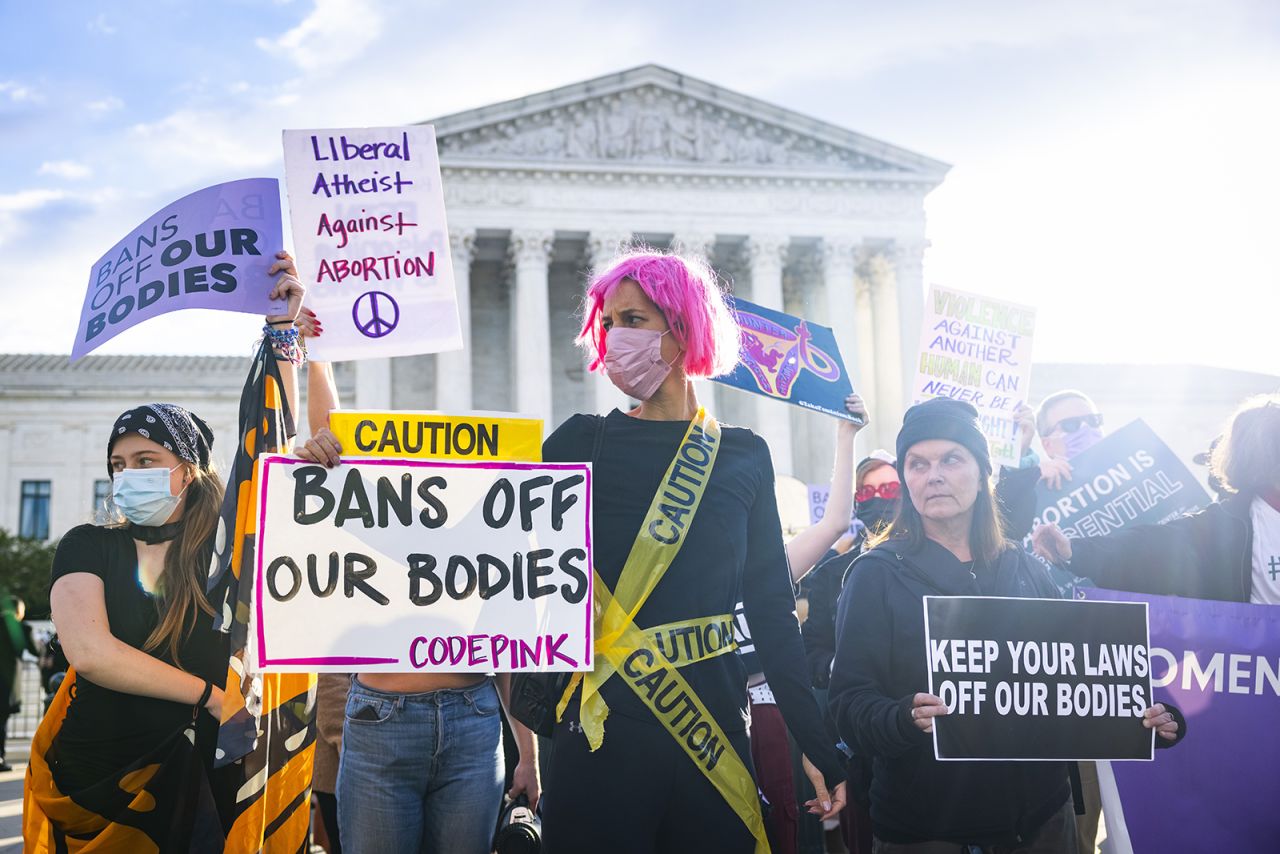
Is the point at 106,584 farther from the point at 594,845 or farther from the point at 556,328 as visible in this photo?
the point at 556,328

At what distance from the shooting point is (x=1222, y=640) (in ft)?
12.7

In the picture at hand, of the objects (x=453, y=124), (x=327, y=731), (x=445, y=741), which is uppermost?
(x=453, y=124)

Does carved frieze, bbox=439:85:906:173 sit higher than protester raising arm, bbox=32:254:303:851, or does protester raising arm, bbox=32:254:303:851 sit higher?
carved frieze, bbox=439:85:906:173

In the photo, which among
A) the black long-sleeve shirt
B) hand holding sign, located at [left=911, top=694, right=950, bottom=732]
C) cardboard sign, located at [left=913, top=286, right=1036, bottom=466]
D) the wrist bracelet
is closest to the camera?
the black long-sleeve shirt

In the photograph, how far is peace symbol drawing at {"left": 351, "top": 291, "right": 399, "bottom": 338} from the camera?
12.7 ft

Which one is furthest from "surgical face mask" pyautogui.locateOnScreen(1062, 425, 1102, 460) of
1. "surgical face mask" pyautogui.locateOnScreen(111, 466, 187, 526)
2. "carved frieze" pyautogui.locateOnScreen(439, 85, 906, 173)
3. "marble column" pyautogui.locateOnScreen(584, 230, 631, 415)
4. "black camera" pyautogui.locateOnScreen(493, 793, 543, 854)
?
"carved frieze" pyautogui.locateOnScreen(439, 85, 906, 173)

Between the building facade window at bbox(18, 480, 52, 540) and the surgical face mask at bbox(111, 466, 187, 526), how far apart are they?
4157 centimetres

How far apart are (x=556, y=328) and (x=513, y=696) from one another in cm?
3577

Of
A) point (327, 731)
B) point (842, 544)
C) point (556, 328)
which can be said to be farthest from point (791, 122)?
point (327, 731)

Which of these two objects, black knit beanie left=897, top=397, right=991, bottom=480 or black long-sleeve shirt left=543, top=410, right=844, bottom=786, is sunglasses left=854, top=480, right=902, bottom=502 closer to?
black knit beanie left=897, top=397, right=991, bottom=480

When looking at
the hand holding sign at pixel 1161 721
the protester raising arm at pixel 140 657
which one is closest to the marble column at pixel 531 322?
the protester raising arm at pixel 140 657

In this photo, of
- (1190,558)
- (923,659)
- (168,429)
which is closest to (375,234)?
(168,429)

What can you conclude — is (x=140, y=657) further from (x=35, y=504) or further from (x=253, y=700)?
(x=35, y=504)

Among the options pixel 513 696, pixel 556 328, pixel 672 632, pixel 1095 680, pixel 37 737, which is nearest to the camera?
pixel 672 632
